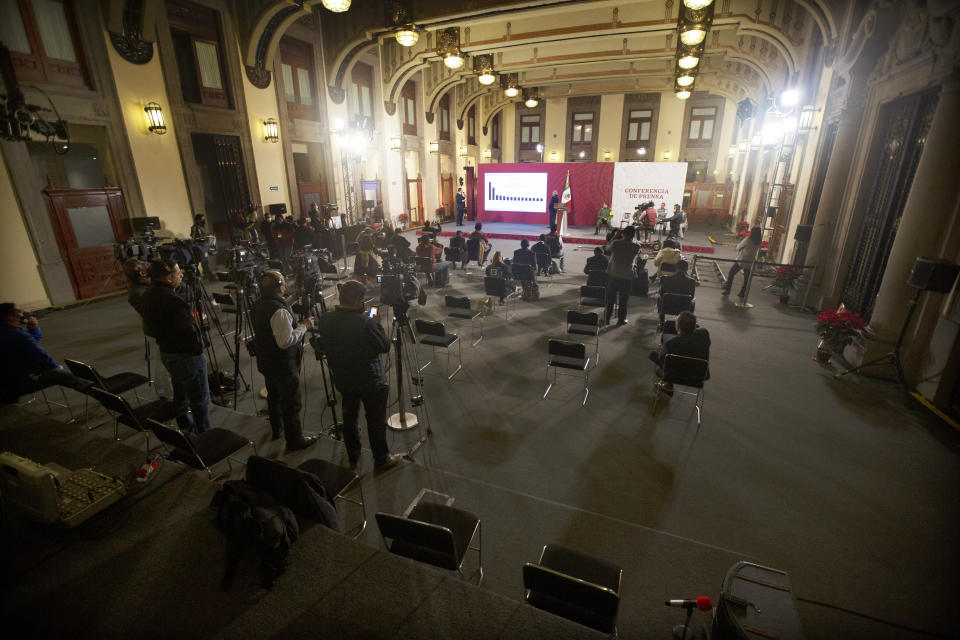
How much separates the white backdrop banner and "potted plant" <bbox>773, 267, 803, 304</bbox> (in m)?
7.82

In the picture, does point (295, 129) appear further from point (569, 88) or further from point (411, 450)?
point (569, 88)

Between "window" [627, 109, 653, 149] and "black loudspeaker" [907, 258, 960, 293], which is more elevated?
"window" [627, 109, 653, 149]

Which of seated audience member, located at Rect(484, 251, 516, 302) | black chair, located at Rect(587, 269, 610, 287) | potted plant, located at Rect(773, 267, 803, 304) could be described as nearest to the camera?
black chair, located at Rect(587, 269, 610, 287)

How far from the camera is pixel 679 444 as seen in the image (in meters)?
4.07

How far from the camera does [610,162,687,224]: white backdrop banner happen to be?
15.7 meters

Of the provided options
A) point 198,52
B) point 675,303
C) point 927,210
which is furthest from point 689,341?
point 198,52

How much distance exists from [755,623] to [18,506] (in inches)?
168

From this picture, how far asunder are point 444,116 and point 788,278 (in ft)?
55.2

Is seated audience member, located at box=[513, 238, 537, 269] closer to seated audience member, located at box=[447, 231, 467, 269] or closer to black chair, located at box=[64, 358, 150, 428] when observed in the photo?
seated audience member, located at box=[447, 231, 467, 269]

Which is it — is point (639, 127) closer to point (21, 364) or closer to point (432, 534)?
point (432, 534)

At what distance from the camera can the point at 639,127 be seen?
908 inches

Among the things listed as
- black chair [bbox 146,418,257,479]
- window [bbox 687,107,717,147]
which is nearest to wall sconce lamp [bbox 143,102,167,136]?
black chair [bbox 146,418,257,479]

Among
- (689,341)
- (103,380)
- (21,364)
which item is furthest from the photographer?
(689,341)

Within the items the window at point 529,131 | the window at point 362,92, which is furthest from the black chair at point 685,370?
the window at point 529,131
